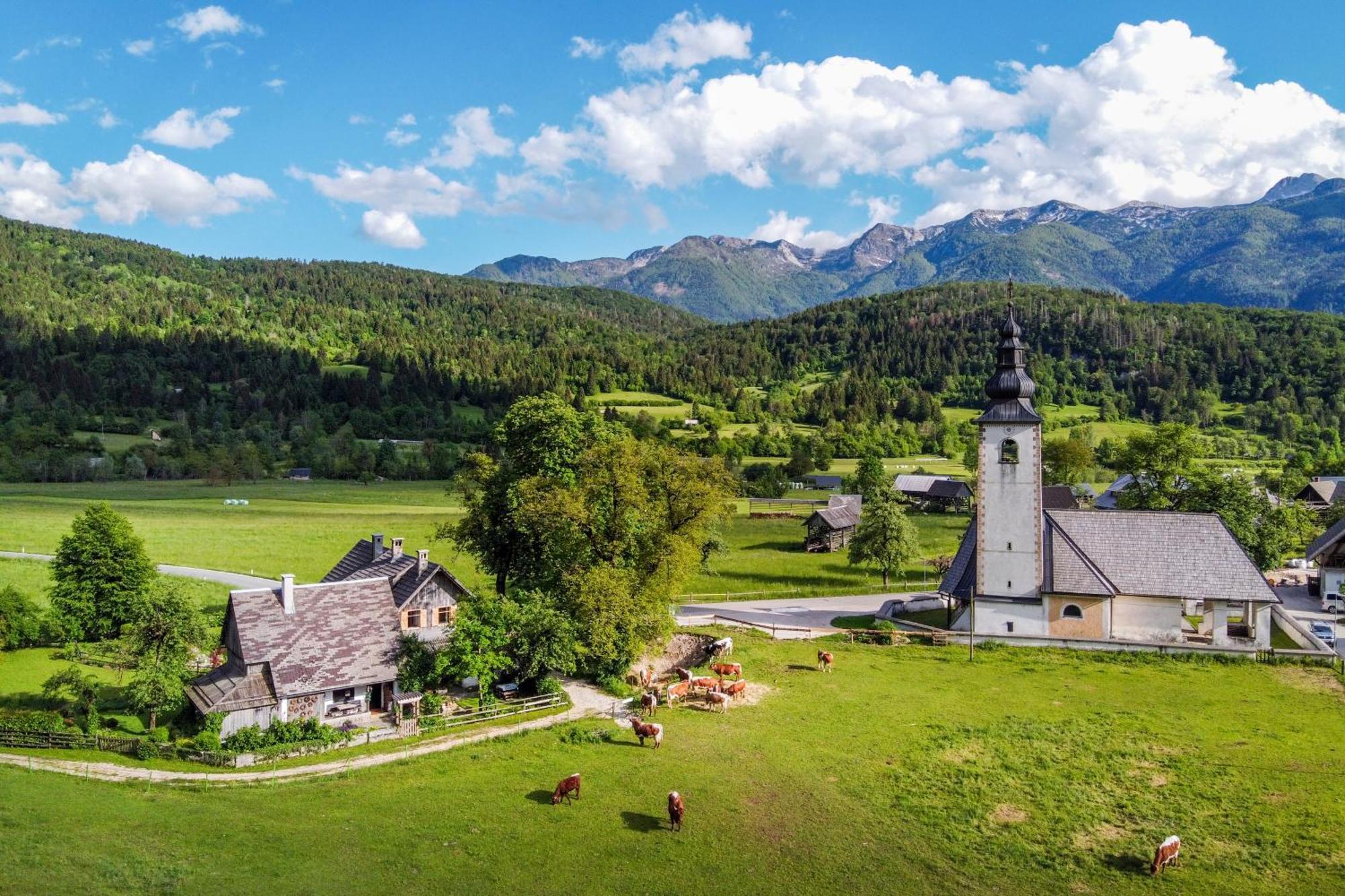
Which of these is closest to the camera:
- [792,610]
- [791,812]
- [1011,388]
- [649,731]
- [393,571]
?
[791,812]

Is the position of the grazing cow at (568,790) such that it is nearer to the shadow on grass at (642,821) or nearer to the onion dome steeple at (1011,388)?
the shadow on grass at (642,821)

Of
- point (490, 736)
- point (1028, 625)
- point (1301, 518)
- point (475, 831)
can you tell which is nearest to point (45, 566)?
point (490, 736)

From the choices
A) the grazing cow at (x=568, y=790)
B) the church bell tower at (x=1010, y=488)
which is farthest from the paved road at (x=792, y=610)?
the grazing cow at (x=568, y=790)

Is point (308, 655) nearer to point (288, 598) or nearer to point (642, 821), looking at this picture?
point (288, 598)

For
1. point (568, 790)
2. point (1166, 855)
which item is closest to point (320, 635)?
point (568, 790)

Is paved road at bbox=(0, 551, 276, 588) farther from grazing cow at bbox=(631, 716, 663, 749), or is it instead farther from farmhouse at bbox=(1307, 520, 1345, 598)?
farmhouse at bbox=(1307, 520, 1345, 598)
